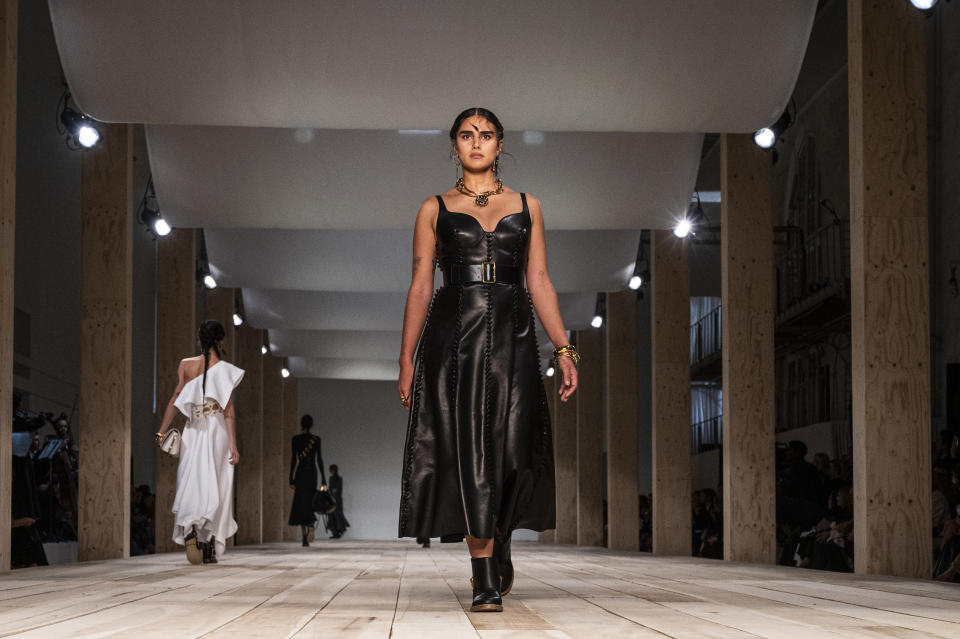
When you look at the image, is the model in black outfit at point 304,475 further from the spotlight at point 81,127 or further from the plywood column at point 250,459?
the spotlight at point 81,127

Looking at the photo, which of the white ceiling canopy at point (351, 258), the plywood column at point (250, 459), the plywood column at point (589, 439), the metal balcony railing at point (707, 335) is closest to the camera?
the white ceiling canopy at point (351, 258)

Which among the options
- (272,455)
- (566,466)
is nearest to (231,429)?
(272,455)

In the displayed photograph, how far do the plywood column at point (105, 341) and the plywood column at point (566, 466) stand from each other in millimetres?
10797

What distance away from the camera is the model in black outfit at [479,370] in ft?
13.3

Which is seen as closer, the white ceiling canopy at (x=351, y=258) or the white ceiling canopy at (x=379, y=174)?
the white ceiling canopy at (x=379, y=174)

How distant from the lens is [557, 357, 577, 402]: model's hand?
4.11 metres

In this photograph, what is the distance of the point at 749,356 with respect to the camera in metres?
9.72

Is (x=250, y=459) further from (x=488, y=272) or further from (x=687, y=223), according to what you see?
(x=488, y=272)

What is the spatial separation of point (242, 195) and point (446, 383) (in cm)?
725

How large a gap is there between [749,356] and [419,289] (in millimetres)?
5940

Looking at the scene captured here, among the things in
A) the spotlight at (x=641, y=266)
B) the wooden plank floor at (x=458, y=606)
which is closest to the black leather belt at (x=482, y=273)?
the wooden plank floor at (x=458, y=606)

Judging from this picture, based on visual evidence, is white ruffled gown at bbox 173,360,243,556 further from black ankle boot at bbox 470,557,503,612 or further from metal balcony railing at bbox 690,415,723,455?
metal balcony railing at bbox 690,415,723,455

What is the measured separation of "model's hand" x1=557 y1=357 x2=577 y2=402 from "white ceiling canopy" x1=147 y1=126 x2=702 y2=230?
6.42 metres

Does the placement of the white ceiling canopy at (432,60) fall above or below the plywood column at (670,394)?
above
